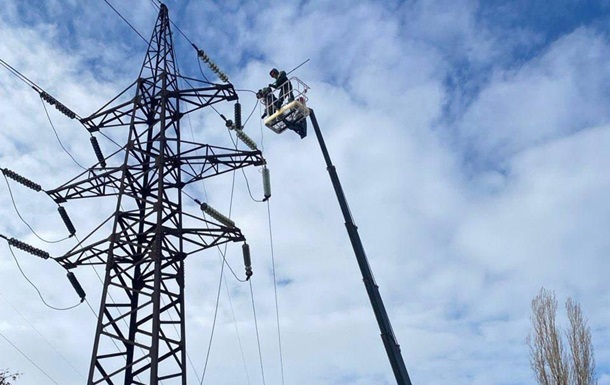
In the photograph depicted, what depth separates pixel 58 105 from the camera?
67.3 ft

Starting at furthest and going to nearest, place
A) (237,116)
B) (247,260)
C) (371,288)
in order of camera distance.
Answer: (237,116), (247,260), (371,288)

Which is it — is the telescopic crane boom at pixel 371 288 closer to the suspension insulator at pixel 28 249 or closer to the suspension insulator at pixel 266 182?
the suspension insulator at pixel 266 182

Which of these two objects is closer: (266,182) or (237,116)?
(266,182)

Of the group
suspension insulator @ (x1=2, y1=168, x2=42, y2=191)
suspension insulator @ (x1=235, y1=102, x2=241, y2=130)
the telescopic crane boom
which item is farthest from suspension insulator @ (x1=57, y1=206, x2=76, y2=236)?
the telescopic crane boom

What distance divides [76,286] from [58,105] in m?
6.14

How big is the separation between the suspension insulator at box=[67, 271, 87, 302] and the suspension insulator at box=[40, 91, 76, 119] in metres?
5.63

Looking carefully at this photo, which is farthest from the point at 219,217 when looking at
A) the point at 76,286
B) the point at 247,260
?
the point at 76,286

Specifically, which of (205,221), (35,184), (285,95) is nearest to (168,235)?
(205,221)

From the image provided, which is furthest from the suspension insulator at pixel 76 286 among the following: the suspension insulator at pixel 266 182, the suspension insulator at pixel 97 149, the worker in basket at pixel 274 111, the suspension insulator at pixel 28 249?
the worker in basket at pixel 274 111

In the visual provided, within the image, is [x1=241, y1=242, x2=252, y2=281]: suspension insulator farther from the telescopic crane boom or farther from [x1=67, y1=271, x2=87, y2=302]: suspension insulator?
[x1=67, y1=271, x2=87, y2=302]: suspension insulator

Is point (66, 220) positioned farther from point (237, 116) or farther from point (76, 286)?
point (237, 116)

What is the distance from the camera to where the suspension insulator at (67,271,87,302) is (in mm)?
18616

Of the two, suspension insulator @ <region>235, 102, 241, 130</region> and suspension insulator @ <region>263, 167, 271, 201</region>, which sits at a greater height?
suspension insulator @ <region>235, 102, 241, 130</region>

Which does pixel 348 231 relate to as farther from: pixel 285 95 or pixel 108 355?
pixel 108 355
